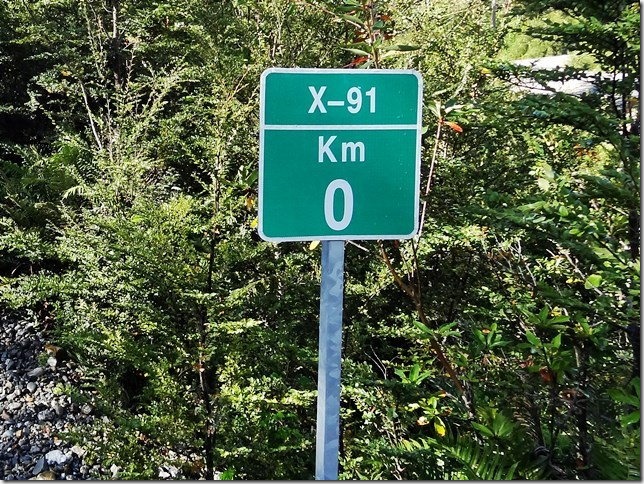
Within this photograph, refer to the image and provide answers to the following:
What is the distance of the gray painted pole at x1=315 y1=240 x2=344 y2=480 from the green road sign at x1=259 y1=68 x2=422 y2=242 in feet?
0.19

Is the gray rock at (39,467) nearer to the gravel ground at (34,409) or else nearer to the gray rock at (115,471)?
the gravel ground at (34,409)

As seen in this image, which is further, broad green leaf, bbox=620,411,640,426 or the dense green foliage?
the dense green foliage

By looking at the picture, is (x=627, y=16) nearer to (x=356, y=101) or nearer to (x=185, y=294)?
(x=356, y=101)

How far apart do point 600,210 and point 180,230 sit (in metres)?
2.07

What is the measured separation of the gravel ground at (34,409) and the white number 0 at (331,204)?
10.2 feet

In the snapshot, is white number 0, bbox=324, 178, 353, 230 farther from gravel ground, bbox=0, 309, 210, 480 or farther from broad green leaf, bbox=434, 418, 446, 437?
gravel ground, bbox=0, 309, 210, 480

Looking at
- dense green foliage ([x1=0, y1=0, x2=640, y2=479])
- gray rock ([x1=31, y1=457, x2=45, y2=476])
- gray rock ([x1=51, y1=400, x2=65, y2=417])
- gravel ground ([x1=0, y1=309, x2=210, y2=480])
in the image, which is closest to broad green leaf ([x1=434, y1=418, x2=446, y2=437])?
dense green foliage ([x1=0, y1=0, x2=640, y2=479])

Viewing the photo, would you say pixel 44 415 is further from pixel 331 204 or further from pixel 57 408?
pixel 331 204

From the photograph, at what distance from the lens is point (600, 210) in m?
2.38

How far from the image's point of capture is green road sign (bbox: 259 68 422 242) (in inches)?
44.6

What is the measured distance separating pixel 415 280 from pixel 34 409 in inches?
126

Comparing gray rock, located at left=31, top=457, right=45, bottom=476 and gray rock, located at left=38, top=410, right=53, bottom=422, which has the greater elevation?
gray rock, located at left=38, top=410, right=53, bottom=422

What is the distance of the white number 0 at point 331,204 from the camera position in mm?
1154

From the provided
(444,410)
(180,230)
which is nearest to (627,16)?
(444,410)
